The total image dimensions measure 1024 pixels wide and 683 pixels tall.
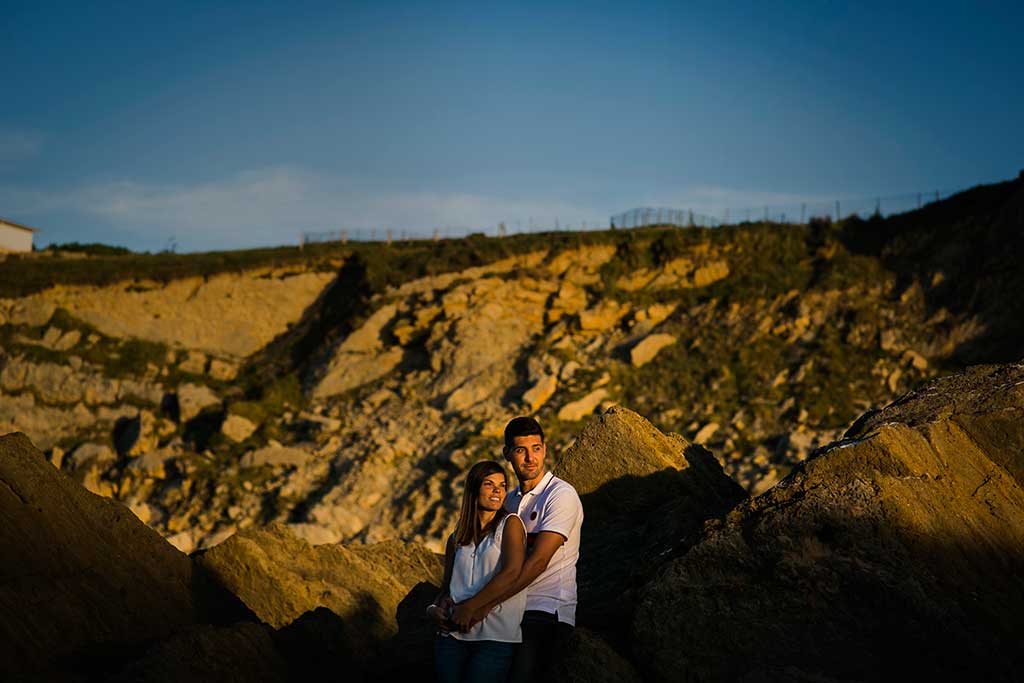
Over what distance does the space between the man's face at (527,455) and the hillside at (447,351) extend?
15264 mm

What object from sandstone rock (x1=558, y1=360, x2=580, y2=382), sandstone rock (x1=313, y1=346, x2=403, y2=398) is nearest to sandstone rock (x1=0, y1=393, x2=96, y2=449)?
sandstone rock (x1=313, y1=346, x2=403, y2=398)

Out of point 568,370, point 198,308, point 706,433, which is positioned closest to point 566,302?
point 568,370

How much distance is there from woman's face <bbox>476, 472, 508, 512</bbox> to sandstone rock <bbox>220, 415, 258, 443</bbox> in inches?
859

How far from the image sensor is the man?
5039mm

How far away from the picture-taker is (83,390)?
1108 inches

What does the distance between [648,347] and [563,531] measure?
21.5 meters

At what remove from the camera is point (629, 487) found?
8.07 m

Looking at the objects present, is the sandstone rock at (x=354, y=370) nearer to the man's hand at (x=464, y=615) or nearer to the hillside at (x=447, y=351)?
the hillside at (x=447, y=351)

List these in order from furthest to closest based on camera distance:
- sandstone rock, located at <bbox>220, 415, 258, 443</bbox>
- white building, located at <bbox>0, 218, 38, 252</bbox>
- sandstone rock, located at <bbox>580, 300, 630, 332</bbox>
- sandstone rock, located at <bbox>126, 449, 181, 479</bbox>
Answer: white building, located at <bbox>0, 218, 38, 252</bbox>
sandstone rock, located at <bbox>580, 300, 630, 332</bbox>
sandstone rock, located at <bbox>220, 415, 258, 443</bbox>
sandstone rock, located at <bbox>126, 449, 181, 479</bbox>

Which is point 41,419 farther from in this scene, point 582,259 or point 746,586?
point 746,586

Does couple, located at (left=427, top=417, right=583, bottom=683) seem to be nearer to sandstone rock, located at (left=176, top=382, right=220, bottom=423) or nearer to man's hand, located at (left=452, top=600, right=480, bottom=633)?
man's hand, located at (left=452, top=600, right=480, bottom=633)

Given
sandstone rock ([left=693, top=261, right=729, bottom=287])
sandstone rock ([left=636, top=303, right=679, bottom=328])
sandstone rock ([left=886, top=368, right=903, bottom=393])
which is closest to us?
sandstone rock ([left=886, top=368, right=903, bottom=393])

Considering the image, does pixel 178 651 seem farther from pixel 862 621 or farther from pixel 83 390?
pixel 83 390

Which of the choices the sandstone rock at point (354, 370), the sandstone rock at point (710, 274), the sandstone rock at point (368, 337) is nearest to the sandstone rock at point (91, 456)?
the sandstone rock at point (354, 370)
